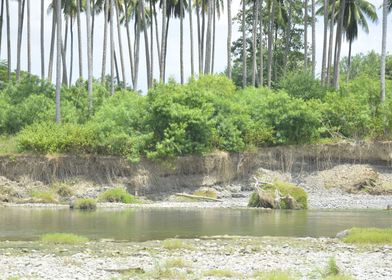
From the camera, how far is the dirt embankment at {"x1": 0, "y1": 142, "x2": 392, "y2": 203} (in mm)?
38750

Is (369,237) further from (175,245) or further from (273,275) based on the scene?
(273,275)

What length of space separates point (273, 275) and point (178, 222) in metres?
13.0

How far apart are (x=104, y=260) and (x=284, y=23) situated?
2042 inches

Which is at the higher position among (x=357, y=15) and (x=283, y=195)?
(x=357, y=15)

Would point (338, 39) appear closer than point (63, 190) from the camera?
No

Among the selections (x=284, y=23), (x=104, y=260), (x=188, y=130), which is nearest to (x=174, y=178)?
(x=188, y=130)

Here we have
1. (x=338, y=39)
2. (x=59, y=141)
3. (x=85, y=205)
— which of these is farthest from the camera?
(x=338, y=39)

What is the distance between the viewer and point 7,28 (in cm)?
5506

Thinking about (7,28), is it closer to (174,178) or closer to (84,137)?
(84,137)

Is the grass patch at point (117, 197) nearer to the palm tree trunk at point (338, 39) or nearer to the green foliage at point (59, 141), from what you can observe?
the green foliage at point (59, 141)

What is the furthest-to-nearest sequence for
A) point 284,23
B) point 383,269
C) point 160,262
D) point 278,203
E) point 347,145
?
point 284,23 < point 347,145 < point 278,203 < point 160,262 < point 383,269

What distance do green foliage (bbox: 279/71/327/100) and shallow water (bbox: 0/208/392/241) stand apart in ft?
53.7

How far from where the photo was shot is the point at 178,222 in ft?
85.6

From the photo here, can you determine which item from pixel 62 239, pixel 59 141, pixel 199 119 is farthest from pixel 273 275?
pixel 59 141
